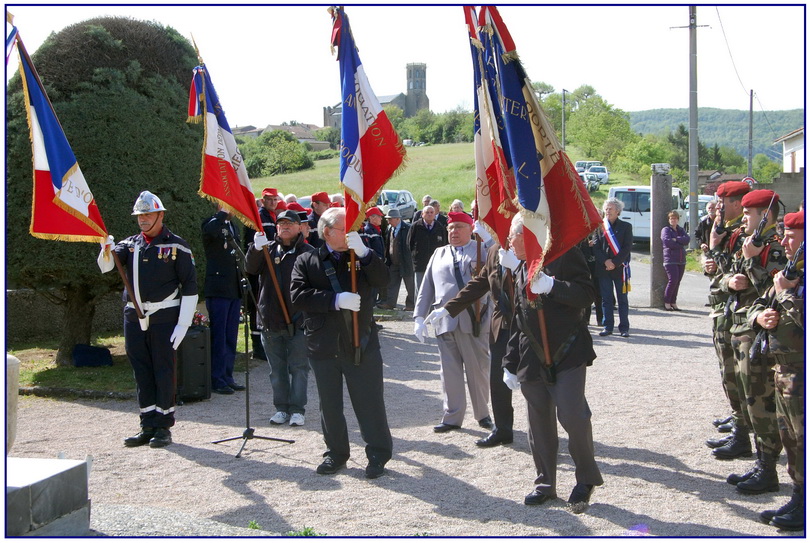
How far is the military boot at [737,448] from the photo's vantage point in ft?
22.5

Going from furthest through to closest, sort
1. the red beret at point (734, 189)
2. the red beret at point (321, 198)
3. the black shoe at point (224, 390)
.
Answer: the red beret at point (321, 198)
the black shoe at point (224, 390)
the red beret at point (734, 189)

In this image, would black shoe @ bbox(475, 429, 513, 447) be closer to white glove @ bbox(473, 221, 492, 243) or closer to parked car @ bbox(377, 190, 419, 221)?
white glove @ bbox(473, 221, 492, 243)

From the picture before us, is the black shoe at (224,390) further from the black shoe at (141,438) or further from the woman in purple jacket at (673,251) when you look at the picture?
the woman in purple jacket at (673,251)

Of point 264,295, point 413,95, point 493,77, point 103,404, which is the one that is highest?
point 413,95

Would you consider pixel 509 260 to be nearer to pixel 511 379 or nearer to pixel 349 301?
pixel 511 379

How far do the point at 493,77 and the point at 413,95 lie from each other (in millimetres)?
140939

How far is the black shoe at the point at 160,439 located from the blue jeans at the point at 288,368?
3.73 feet

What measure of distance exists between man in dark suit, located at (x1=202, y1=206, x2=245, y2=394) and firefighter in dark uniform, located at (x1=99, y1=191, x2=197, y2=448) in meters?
1.80

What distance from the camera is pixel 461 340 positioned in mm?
7977

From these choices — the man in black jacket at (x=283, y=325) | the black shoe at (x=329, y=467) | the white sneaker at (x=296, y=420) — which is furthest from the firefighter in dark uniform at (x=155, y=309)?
the black shoe at (x=329, y=467)

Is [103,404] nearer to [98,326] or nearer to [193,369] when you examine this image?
[193,369]

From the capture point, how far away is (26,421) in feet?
28.5

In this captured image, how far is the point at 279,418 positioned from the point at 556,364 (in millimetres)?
3570

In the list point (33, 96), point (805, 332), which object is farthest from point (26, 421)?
point (805, 332)
